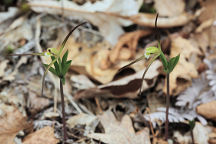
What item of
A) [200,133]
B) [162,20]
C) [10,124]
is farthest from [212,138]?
[10,124]

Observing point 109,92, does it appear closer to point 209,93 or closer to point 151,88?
point 151,88

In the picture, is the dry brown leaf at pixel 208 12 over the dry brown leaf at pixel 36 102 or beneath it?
over

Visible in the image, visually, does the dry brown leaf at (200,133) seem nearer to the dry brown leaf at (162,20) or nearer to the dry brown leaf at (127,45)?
the dry brown leaf at (127,45)

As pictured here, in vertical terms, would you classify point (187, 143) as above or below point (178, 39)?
below

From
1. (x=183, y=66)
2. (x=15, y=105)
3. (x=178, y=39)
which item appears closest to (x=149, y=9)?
(x=178, y=39)

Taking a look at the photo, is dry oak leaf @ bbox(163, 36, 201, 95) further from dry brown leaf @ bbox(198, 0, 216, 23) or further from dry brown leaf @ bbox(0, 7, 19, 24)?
dry brown leaf @ bbox(0, 7, 19, 24)

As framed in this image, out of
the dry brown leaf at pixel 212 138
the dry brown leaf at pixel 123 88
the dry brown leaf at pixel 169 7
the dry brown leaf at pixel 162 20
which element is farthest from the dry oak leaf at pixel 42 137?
the dry brown leaf at pixel 169 7
